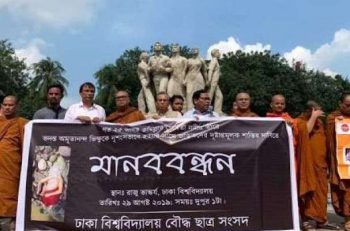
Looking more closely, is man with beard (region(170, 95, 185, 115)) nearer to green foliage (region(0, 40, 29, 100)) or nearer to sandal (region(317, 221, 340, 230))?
sandal (region(317, 221, 340, 230))

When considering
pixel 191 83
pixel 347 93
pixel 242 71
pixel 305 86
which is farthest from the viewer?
pixel 242 71

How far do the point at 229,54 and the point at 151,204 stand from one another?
152 feet

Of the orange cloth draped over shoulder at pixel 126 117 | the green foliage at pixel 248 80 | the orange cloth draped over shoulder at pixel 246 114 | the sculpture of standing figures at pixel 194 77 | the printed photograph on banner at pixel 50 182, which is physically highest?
the green foliage at pixel 248 80

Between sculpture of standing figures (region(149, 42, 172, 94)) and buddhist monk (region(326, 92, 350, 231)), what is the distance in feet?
35.1

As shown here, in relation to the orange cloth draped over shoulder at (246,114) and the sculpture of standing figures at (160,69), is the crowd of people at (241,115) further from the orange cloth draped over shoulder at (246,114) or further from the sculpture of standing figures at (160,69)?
the sculpture of standing figures at (160,69)

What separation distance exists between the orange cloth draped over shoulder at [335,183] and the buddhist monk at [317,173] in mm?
74

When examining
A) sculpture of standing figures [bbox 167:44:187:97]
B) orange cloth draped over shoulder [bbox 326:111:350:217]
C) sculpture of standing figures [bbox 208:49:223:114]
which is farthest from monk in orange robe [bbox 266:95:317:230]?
sculpture of standing figures [bbox 208:49:223:114]

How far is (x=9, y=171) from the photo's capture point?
5.83 metres

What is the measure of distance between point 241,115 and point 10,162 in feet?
8.34

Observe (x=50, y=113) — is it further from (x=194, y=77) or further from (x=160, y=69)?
(x=194, y=77)

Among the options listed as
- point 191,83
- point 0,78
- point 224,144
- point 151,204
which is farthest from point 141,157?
point 0,78

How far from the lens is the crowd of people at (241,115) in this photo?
231 inches

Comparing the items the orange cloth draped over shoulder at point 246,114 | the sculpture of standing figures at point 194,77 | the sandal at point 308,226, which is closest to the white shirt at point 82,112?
the orange cloth draped over shoulder at point 246,114

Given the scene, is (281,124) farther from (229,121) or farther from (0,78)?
(0,78)
